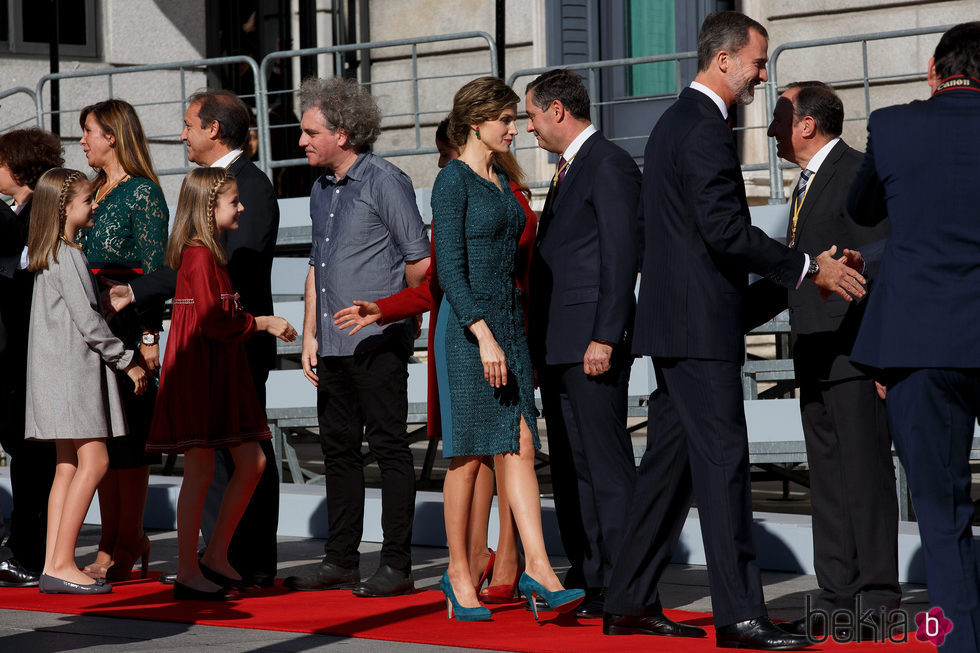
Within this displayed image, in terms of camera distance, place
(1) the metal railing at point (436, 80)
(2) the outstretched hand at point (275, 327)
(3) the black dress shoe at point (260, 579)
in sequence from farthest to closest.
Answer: (1) the metal railing at point (436, 80) < (3) the black dress shoe at point (260, 579) < (2) the outstretched hand at point (275, 327)

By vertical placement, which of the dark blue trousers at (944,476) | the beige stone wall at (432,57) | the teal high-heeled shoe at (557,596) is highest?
the beige stone wall at (432,57)

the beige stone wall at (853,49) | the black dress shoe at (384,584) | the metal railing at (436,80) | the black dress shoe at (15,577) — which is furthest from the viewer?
the beige stone wall at (853,49)

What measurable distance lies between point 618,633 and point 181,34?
34.7 ft

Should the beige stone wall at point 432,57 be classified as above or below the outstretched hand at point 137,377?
above

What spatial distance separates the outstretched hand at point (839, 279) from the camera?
4.66 m

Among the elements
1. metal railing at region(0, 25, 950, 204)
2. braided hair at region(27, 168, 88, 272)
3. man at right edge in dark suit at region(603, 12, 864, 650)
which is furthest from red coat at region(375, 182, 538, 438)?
metal railing at region(0, 25, 950, 204)

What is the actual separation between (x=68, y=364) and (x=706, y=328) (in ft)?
8.51

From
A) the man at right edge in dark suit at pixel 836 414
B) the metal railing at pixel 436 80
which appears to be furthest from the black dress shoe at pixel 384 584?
the metal railing at pixel 436 80

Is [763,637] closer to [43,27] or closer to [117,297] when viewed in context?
[117,297]

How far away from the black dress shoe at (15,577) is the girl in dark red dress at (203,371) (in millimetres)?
768

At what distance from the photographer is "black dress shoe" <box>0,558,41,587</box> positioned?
6.26m

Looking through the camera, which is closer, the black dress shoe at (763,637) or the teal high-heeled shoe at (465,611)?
the black dress shoe at (763,637)

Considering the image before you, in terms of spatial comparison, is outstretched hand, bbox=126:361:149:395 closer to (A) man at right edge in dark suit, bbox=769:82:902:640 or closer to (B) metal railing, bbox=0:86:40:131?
(A) man at right edge in dark suit, bbox=769:82:902:640

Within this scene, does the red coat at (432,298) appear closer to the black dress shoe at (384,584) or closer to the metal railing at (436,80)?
the black dress shoe at (384,584)
